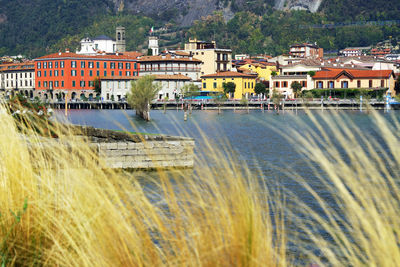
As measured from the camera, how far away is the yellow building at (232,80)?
97000 millimetres

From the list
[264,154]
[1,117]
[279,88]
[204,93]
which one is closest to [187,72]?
[204,93]

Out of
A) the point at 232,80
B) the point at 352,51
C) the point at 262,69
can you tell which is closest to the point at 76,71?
the point at 232,80

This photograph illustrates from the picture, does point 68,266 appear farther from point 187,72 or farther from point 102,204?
point 187,72

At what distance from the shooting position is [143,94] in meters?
56.7

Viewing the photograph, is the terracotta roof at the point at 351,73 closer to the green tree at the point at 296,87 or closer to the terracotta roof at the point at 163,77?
the green tree at the point at 296,87

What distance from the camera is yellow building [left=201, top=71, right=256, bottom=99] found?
97.0 metres

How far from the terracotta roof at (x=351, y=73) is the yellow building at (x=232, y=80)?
11433 mm

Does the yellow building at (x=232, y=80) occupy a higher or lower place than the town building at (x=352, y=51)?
lower

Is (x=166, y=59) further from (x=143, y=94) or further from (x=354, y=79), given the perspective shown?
(x=143, y=94)

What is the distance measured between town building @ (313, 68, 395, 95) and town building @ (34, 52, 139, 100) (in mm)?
32638

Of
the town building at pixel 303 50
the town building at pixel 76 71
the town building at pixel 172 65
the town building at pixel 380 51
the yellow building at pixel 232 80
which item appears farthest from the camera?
the town building at pixel 380 51

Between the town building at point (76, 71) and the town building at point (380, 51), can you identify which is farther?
the town building at point (380, 51)

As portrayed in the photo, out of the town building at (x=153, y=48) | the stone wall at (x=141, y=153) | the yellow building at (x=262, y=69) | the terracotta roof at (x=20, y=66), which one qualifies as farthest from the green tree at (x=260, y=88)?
the stone wall at (x=141, y=153)

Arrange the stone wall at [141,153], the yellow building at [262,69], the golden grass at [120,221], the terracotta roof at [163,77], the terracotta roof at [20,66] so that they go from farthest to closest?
the terracotta roof at [20,66], the yellow building at [262,69], the terracotta roof at [163,77], the stone wall at [141,153], the golden grass at [120,221]
